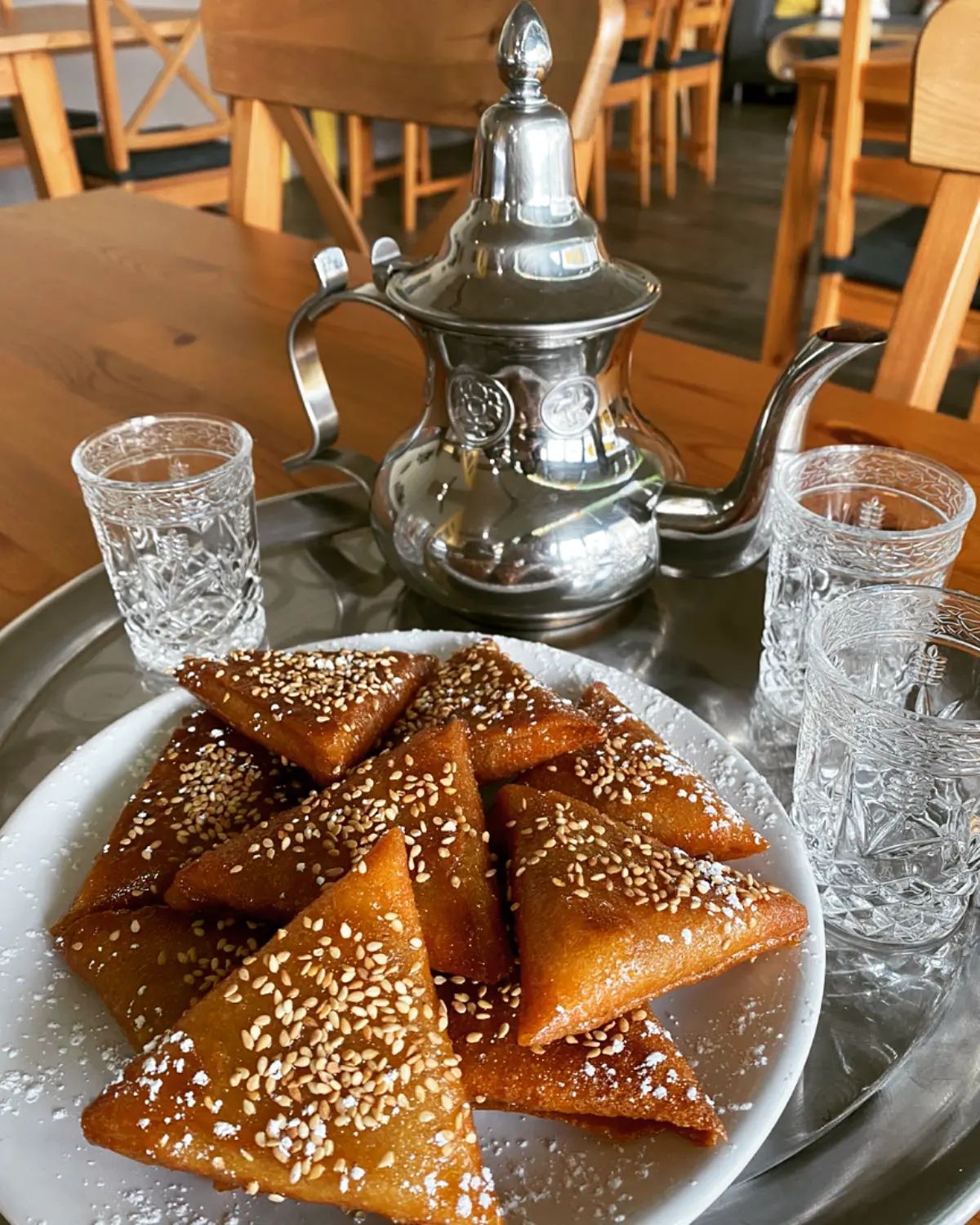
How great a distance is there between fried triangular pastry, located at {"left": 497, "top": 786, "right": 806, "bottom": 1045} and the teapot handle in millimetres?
311

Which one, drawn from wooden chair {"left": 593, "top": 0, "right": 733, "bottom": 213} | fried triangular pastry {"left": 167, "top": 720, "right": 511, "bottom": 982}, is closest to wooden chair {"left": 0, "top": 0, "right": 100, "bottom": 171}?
wooden chair {"left": 593, "top": 0, "right": 733, "bottom": 213}

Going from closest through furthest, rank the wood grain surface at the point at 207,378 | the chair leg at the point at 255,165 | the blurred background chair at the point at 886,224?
the wood grain surface at the point at 207,378
the blurred background chair at the point at 886,224
the chair leg at the point at 255,165

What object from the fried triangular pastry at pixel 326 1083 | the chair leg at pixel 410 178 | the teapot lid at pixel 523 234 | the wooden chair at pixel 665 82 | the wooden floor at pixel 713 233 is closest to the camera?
the fried triangular pastry at pixel 326 1083

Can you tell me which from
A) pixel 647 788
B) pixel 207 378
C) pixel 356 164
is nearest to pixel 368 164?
pixel 356 164

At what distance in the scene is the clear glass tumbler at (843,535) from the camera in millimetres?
571

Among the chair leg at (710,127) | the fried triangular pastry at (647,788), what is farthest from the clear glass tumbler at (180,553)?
the chair leg at (710,127)

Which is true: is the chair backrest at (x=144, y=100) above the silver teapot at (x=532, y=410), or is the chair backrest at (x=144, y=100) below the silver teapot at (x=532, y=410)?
below

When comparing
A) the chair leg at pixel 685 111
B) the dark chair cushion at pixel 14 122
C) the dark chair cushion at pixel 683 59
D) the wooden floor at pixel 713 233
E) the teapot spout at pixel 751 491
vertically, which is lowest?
the wooden floor at pixel 713 233

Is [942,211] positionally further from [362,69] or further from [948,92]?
[362,69]

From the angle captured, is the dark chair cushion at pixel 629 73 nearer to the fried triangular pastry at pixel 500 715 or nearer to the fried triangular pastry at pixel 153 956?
the fried triangular pastry at pixel 500 715

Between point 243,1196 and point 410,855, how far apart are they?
0.46 ft

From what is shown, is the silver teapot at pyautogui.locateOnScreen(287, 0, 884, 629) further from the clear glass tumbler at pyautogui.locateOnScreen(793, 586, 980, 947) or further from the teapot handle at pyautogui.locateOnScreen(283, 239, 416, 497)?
the clear glass tumbler at pyautogui.locateOnScreen(793, 586, 980, 947)

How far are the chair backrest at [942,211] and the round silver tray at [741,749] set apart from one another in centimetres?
44

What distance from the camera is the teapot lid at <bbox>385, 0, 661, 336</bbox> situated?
0.54 meters
